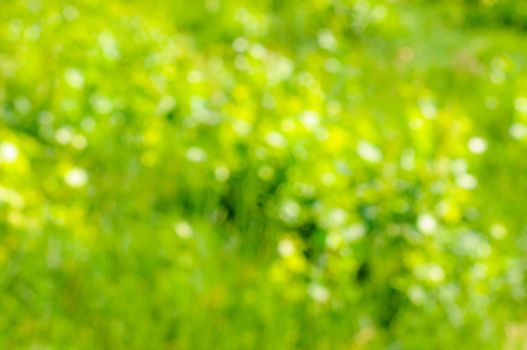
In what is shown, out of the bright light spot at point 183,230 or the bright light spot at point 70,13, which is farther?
the bright light spot at point 70,13

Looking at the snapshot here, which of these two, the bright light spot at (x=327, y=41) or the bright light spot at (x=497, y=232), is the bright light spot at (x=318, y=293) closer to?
the bright light spot at (x=497, y=232)

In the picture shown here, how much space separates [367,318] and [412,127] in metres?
0.96

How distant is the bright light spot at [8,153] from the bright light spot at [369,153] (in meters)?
1.43

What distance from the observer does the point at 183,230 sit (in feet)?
11.4

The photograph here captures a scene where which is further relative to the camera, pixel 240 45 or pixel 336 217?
pixel 240 45

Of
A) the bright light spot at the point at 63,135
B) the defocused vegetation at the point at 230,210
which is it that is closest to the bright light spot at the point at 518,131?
the defocused vegetation at the point at 230,210

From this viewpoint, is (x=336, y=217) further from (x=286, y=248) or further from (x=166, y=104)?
(x=166, y=104)

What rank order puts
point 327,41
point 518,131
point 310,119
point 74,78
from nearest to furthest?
point 310,119 < point 74,78 < point 518,131 < point 327,41

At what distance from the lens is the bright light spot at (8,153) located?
339cm

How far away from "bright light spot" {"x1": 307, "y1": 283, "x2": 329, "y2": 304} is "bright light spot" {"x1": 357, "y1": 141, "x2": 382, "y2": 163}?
0.71 metres

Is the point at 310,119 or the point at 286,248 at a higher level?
the point at 310,119

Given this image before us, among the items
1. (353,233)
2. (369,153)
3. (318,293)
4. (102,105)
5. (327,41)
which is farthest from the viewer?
(327,41)

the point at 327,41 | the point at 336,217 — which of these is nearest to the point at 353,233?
the point at 336,217

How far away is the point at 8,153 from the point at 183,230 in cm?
73
